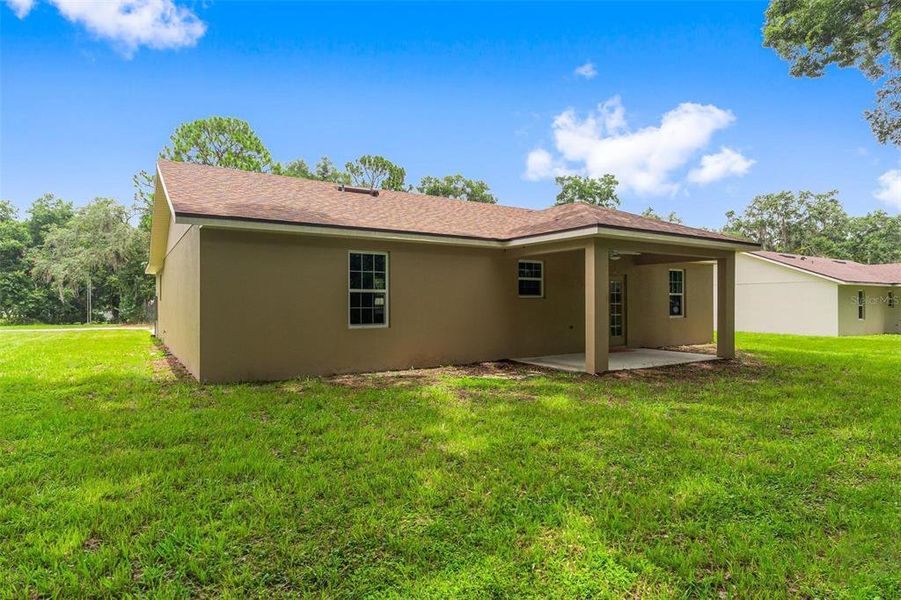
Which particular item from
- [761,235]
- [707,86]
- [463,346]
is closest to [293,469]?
[463,346]

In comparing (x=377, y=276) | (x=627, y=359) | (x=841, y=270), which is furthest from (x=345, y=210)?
(x=841, y=270)

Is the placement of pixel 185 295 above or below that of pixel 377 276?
below

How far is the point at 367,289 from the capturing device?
948 cm

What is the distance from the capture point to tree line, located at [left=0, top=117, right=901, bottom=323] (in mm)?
29891

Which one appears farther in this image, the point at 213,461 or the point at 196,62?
the point at 196,62

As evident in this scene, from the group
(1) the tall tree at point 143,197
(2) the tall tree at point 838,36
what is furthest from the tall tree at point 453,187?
(2) the tall tree at point 838,36

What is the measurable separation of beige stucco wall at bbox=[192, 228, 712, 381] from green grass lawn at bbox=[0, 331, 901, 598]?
64.4 inches

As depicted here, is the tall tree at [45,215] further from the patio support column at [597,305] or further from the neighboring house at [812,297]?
the neighboring house at [812,297]

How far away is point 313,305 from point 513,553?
683 centimetres

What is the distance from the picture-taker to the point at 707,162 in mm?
41500

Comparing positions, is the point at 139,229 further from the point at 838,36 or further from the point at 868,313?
the point at 868,313

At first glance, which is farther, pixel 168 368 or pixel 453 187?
pixel 453 187

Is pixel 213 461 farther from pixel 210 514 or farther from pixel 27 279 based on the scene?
pixel 27 279

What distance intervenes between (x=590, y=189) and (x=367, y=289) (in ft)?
113
